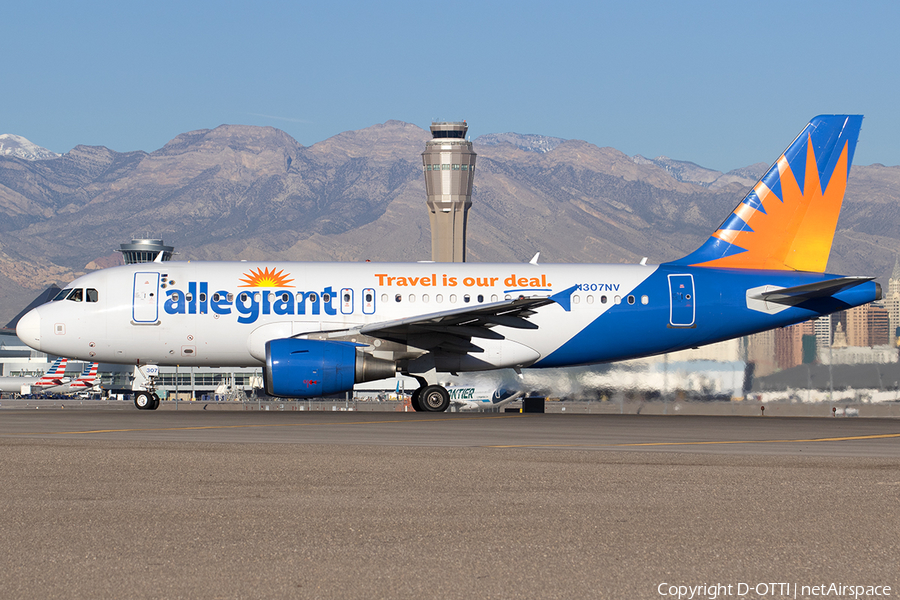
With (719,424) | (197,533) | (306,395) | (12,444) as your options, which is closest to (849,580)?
(197,533)

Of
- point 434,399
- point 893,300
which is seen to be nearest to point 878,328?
point 434,399

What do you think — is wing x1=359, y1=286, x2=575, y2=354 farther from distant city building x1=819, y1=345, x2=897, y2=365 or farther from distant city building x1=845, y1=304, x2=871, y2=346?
distant city building x1=845, y1=304, x2=871, y2=346

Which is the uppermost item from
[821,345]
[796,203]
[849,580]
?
[796,203]

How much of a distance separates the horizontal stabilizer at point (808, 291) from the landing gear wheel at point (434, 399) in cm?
897

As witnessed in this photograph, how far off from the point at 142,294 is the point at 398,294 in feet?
22.6

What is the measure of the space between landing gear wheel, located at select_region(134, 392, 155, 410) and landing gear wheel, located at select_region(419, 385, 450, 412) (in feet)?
24.6

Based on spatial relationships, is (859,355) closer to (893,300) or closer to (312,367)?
(312,367)

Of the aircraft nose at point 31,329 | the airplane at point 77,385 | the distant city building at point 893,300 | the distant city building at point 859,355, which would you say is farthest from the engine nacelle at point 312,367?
the airplane at point 77,385

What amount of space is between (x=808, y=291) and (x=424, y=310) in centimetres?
1023

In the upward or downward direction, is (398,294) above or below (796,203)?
below

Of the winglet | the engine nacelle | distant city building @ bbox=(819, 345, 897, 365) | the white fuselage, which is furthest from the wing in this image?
distant city building @ bbox=(819, 345, 897, 365)

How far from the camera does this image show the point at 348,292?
2864cm

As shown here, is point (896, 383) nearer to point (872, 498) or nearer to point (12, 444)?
point (872, 498)

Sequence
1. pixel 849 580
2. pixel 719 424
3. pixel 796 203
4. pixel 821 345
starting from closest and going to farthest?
1. pixel 849 580
2. pixel 719 424
3. pixel 796 203
4. pixel 821 345
